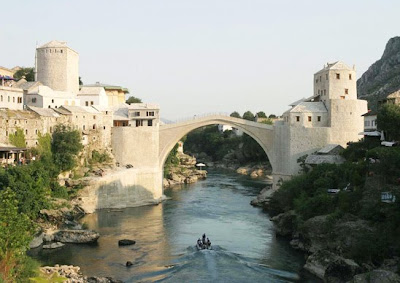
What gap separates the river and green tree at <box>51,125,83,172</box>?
4969 mm

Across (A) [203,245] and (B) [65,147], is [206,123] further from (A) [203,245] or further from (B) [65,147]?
(A) [203,245]

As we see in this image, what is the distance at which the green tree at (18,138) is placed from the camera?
38875 mm

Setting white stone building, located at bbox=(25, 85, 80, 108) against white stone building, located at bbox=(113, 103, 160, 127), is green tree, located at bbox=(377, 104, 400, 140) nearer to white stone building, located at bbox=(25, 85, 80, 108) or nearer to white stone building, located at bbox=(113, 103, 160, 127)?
white stone building, located at bbox=(113, 103, 160, 127)

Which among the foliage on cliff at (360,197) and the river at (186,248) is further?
the river at (186,248)

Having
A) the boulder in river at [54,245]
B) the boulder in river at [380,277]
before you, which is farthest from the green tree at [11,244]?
the boulder in river at [380,277]

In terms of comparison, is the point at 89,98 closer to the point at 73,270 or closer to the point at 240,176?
the point at 240,176

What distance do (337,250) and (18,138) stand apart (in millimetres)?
26437

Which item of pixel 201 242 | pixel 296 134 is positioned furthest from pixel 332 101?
pixel 201 242

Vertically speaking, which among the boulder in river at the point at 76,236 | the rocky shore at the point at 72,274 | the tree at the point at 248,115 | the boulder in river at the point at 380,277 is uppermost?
the tree at the point at 248,115

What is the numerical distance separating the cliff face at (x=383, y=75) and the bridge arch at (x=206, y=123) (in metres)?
31.8

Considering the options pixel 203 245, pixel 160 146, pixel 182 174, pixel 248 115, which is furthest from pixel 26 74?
pixel 248 115

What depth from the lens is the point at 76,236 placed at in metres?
31.2

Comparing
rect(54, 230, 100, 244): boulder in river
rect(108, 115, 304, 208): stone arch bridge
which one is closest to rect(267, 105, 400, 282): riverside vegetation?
rect(108, 115, 304, 208): stone arch bridge

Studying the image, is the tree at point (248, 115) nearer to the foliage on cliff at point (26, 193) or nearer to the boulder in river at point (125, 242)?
the foliage on cliff at point (26, 193)
